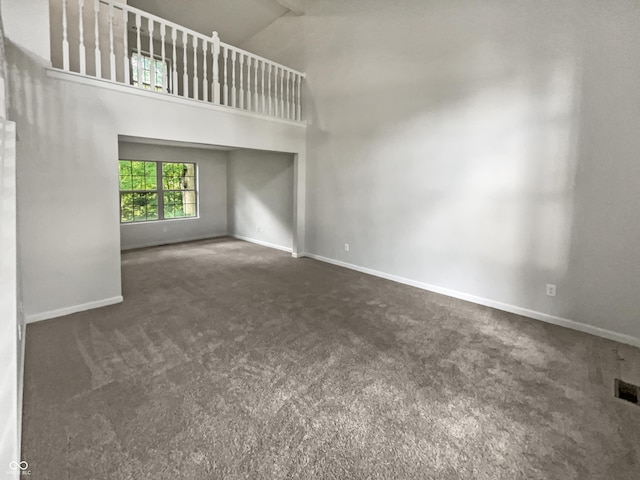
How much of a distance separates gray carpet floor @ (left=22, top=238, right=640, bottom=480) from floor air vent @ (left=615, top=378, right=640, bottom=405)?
0.28ft

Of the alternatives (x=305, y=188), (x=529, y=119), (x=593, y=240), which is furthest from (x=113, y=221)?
(x=593, y=240)

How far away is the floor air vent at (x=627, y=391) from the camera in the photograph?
2307 mm

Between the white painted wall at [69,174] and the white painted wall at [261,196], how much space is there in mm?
2863

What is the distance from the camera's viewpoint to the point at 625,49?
116 inches

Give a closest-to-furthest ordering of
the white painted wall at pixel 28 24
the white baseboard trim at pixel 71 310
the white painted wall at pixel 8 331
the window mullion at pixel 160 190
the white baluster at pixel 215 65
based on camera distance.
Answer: the white painted wall at pixel 8 331
the white painted wall at pixel 28 24
the white baseboard trim at pixel 71 310
the white baluster at pixel 215 65
the window mullion at pixel 160 190

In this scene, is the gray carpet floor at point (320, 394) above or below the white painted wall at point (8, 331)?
below

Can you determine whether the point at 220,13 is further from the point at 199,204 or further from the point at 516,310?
the point at 516,310

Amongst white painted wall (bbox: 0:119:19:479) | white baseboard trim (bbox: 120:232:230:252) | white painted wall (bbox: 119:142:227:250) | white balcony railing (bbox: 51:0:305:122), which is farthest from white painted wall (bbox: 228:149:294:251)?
white painted wall (bbox: 0:119:19:479)

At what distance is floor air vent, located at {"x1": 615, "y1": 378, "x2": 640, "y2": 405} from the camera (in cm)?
231

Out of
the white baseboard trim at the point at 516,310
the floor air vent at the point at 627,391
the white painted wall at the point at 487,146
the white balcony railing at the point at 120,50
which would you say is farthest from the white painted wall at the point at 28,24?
the floor air vent at the point at 627,391

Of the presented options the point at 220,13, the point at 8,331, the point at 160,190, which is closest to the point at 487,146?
the point at 8,331

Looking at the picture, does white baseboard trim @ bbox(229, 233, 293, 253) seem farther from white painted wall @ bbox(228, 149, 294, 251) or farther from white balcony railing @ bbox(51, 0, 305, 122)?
white balcony railing @ bbox(51, 0, 305, 122)

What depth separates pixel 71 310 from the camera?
3.46m

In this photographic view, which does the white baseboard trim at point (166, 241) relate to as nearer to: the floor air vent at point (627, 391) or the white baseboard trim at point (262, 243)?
the white baseboard trim at point (262, 243)
